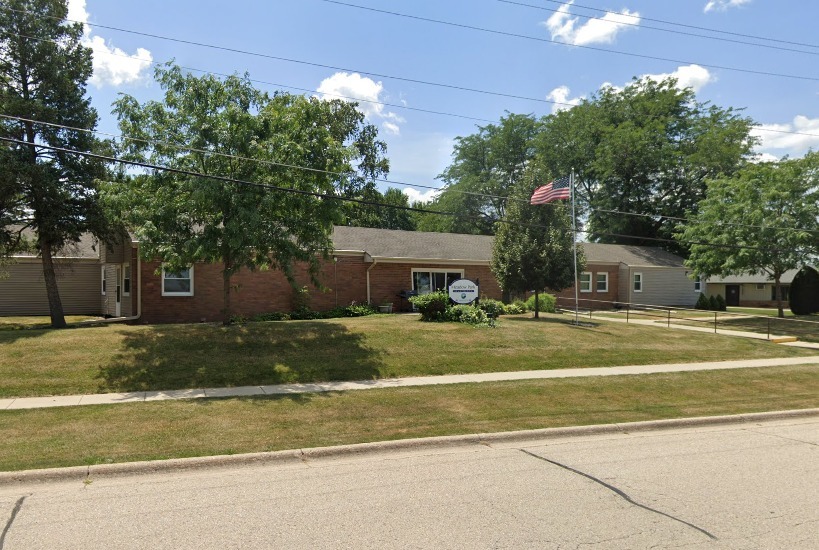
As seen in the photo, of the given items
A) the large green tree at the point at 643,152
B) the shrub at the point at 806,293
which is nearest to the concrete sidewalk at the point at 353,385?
the shrub at the point at 806,293

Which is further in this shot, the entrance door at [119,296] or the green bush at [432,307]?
the entrance door at [119,296]

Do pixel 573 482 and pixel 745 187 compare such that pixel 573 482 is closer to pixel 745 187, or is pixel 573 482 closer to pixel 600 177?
pixel 745 187

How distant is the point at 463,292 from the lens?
19594mm

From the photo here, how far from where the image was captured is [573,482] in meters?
6.54

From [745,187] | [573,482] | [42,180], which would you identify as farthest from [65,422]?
[745,187]

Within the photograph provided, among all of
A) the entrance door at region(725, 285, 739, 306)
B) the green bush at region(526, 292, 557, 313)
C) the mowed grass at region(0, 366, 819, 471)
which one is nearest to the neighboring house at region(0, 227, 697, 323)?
the green bush at region(526, 292, 557, 313)

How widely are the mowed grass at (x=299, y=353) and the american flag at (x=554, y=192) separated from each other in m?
4.58

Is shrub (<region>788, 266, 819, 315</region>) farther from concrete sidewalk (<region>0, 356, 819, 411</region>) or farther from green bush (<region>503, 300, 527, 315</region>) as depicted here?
concrete sidewalk (<region>0, 356, 819, 411</region>)

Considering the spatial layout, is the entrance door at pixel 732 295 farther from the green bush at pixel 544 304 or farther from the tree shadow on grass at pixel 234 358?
the tree shadow on grass at pixel 234 358

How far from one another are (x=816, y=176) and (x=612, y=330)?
14970 millimetres

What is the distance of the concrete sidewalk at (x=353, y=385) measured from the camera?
1033cm

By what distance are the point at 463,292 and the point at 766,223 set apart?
15.9m

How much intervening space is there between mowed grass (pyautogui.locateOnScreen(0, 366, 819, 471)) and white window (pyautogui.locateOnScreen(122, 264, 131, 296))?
Result: 505 inches

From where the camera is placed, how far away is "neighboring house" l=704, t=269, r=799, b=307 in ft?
152
